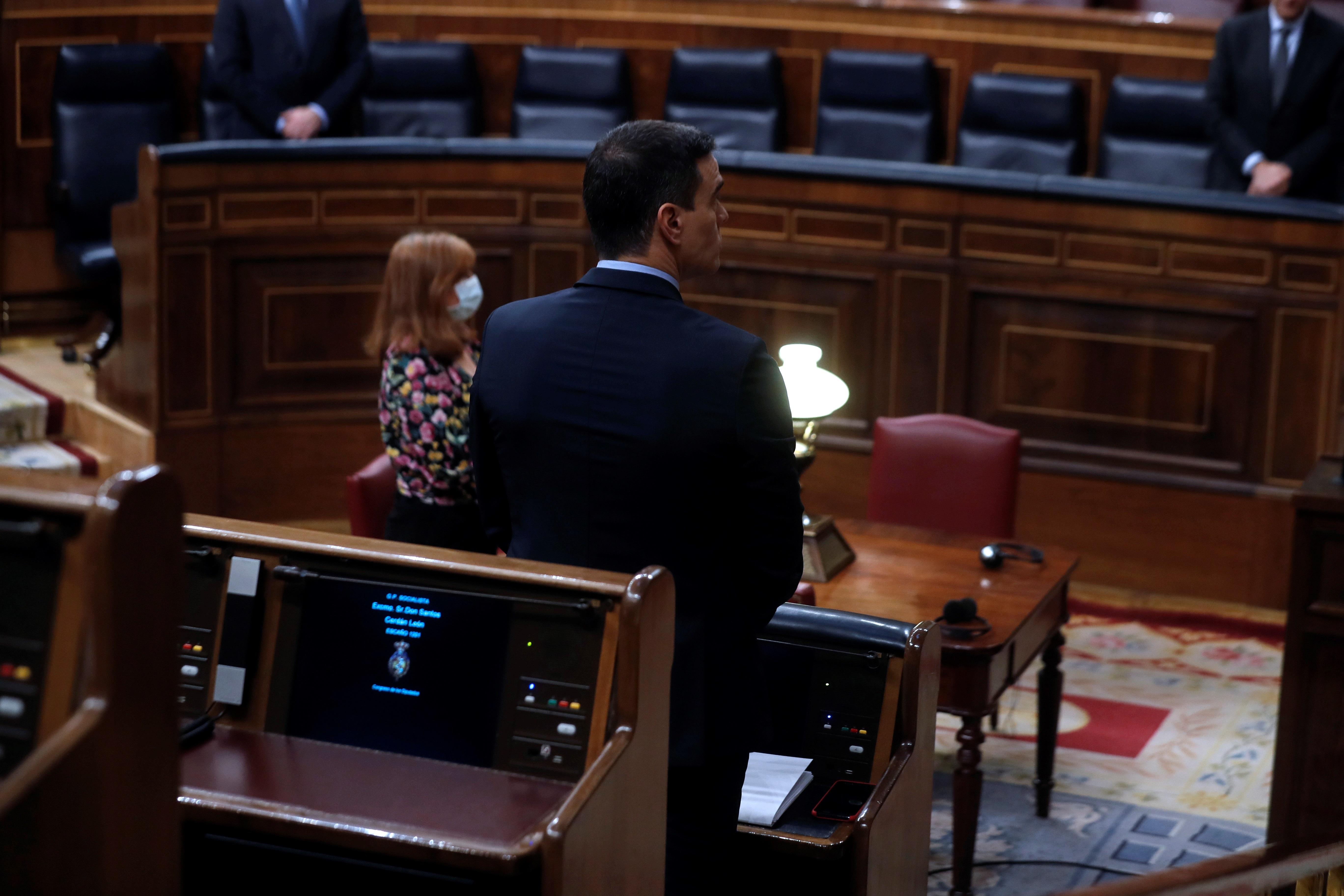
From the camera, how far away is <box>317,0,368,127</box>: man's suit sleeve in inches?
229

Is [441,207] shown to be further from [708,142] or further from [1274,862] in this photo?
[1274,862]

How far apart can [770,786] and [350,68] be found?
4210mm

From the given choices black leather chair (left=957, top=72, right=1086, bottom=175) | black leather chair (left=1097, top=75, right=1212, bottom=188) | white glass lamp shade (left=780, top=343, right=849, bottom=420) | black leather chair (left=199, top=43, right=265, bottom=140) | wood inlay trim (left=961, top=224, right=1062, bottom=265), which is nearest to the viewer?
white glass lamp shade (left=780, top=343, right=849, bottom=420)

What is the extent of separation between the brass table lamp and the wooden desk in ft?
0.12

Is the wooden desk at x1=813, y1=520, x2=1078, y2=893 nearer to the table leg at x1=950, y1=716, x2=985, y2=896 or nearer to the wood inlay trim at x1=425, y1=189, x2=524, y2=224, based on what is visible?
the table leg at x1=950, y1=716, x2=985, y2=896

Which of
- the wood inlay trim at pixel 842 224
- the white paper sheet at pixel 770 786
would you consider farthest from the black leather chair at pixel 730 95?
the white paper sheet at pixel 770 786

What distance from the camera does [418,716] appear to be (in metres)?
1.83

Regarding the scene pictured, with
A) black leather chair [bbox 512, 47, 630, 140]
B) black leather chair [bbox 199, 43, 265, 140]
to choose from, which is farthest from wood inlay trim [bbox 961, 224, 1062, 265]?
black leather chair [bbox 199, 43, 265, 140]

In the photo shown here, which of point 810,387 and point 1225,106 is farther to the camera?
point 1225,106

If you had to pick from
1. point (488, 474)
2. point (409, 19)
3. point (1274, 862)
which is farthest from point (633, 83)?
point (1274, 862)

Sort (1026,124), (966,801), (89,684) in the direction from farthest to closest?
1. (1026,124)
2. (966,801)
3. (89,684)

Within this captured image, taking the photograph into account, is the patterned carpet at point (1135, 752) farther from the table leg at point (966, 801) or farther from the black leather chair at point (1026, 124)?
the black leather chair at point (1026, 124)

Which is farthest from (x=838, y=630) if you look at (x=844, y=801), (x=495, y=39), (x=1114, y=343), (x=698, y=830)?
(x=495, y=39)

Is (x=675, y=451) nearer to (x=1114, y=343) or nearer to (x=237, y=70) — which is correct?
(x=1114, y=343)
